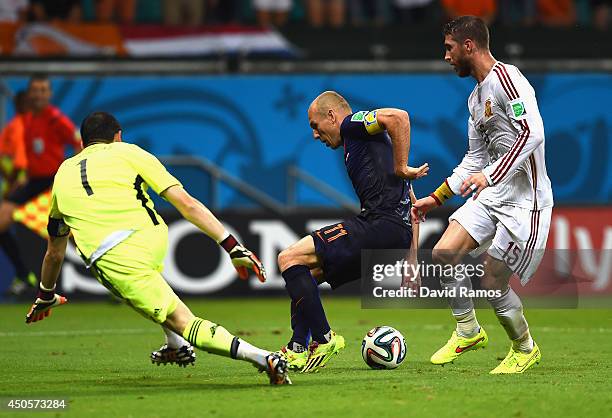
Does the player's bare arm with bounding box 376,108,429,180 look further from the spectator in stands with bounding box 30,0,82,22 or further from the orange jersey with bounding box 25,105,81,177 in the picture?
the spectator in stands with bounding box 30,0,82,22

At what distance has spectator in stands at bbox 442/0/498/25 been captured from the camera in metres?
19.6

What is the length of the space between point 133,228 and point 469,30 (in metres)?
2.72

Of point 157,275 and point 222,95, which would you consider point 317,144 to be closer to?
point 222,95

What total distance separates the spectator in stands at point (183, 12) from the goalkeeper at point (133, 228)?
38.7ft

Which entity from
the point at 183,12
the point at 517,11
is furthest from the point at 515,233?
Answer: the point at 517,11

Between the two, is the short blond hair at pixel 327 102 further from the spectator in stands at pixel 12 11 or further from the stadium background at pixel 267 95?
the spectator in stands at pixel 12 11

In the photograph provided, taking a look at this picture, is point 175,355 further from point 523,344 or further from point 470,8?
point 470,8

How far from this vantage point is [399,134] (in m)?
8.55

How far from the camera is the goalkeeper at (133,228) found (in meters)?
7.36

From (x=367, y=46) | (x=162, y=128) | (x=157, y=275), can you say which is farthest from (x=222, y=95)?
(x=157, y=275)

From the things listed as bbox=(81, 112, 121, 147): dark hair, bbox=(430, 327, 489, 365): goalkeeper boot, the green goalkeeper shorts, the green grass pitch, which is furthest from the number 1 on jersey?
bbox=(430, 327, 489, 365): goalkeeper boot

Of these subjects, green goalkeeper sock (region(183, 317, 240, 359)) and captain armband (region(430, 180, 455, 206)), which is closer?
green goalkeeper sock (region(183, 317, 240, 359))

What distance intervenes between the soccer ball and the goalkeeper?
130 cm

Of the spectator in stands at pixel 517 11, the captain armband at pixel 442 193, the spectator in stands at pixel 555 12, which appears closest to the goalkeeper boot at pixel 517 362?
the captain armband at pixel 442 193
